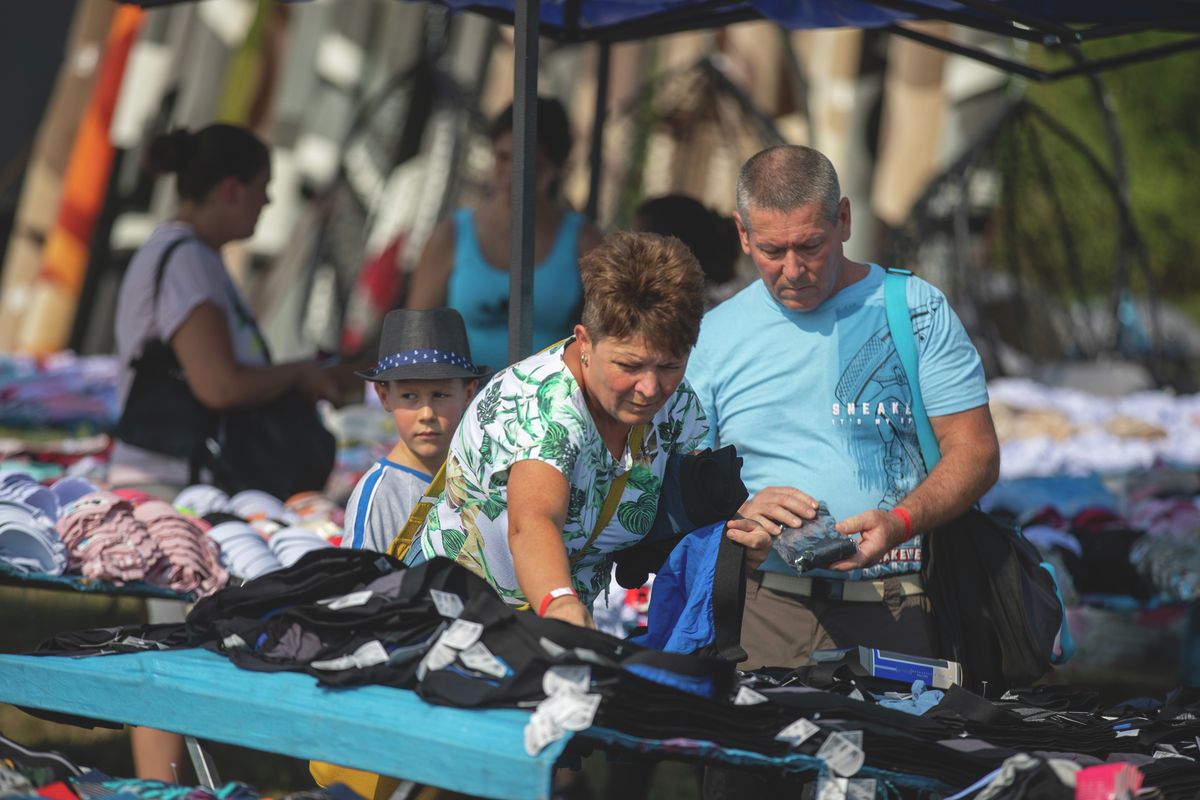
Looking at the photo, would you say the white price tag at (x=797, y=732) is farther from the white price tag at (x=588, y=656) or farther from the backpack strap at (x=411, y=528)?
the backpack strap at (x=411, y=528)

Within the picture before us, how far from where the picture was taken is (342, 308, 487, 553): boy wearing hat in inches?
146

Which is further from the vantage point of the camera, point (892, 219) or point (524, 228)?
point (892, 219)

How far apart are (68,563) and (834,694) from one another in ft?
8.18

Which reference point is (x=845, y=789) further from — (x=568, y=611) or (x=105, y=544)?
(x=105, y=544)

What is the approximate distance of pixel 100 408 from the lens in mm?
9758

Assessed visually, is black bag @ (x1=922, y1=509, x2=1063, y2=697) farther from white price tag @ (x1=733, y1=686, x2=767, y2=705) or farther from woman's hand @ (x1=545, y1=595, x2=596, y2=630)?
woman's hand @ (x1=545, y1=595, x2=596, y2=630)

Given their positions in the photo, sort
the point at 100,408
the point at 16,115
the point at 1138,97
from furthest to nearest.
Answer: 1. the point at 1138,97
2. the point at 16,115
3. the point at 100,408

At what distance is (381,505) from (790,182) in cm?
121

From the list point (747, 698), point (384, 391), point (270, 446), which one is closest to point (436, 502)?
point (384, 391)

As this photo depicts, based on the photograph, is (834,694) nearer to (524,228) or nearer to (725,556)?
(725,556)

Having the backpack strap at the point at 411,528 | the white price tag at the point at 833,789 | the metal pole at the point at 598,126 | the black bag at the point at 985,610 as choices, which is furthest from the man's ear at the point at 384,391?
the metal pole at the point at 598,126

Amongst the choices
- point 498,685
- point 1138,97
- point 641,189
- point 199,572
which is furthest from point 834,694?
point 1138,97

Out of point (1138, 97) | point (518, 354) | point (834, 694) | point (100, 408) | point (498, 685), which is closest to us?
point (498, 685)

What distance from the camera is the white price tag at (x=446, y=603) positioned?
283 centimetres
